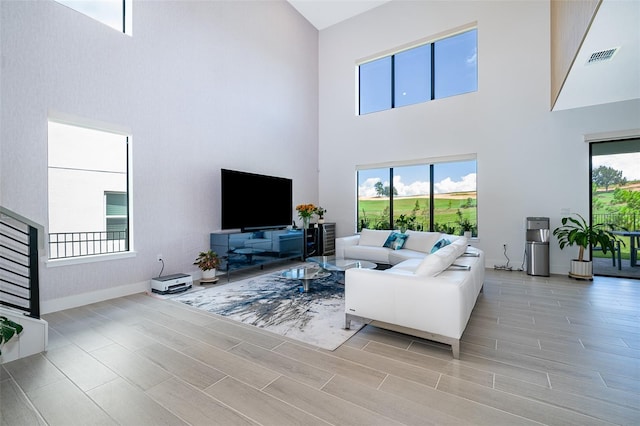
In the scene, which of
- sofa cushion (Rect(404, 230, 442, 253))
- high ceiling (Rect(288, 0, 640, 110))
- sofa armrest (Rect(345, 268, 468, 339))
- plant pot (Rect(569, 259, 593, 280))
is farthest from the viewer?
Result: sofa cushion (Rect(404, 230, 442, 253))

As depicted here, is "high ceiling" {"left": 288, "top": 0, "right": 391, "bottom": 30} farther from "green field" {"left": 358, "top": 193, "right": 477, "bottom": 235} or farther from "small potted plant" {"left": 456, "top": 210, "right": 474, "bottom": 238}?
"small potted plant" {"left": 456, "top": 210, "right": 474, "bottom": 238}

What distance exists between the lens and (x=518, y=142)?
5242 millimetres

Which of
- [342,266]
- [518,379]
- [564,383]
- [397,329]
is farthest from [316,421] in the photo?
[342,266]

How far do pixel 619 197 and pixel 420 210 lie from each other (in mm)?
3206

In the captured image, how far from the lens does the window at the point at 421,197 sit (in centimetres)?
583

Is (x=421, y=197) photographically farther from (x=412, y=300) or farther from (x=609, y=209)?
(x=412, y=300)

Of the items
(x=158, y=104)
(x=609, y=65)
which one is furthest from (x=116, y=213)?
(x=609, y=65)

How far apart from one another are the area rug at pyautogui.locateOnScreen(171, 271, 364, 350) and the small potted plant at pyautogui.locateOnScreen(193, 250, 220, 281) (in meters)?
0.26

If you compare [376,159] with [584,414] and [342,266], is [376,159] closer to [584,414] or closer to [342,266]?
[342,266]

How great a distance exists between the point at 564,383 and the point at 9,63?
5.46m

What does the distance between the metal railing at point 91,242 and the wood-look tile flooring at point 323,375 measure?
1.04 m

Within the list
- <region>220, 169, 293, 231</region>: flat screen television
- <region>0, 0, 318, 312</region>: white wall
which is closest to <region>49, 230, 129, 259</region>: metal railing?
<region>0, 0, 318, 312</region>: white wall

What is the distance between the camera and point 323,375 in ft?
6.31

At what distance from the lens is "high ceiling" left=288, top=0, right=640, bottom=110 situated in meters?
2.44
